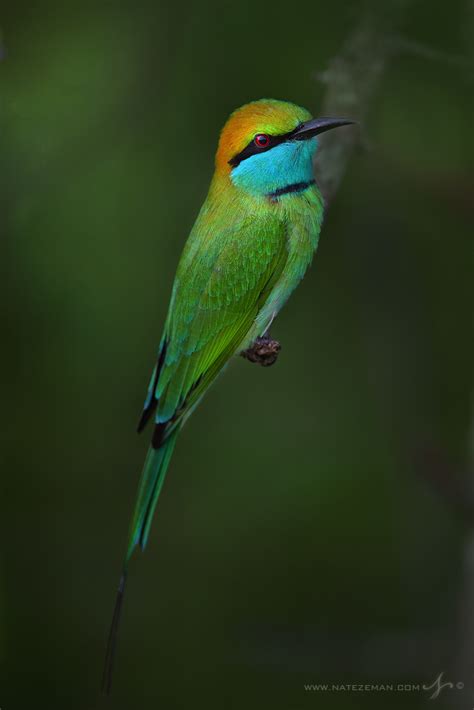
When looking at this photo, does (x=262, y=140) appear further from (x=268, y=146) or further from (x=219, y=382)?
(x=219, y=382)

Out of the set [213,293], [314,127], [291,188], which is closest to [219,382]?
[213,293]

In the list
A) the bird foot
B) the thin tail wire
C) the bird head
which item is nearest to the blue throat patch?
the bird head

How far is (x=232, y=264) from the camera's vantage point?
271cm

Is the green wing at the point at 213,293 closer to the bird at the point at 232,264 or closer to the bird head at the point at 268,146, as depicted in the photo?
the bird at the point at 232,264

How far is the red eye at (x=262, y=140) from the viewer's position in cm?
251

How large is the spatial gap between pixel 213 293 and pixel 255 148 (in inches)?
16.5

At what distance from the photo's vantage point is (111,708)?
354 cm

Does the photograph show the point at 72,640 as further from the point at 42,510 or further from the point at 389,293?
the point at 389,293

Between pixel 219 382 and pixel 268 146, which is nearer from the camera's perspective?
pixel 268 146

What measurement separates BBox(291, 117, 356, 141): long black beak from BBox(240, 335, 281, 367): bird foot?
1.72 ft

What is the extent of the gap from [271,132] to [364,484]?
1.74m

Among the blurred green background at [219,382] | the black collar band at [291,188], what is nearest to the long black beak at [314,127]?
the black collar band at [291,188]

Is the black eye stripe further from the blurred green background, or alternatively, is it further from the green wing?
the blurred green background

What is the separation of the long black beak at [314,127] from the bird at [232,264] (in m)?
0.06
